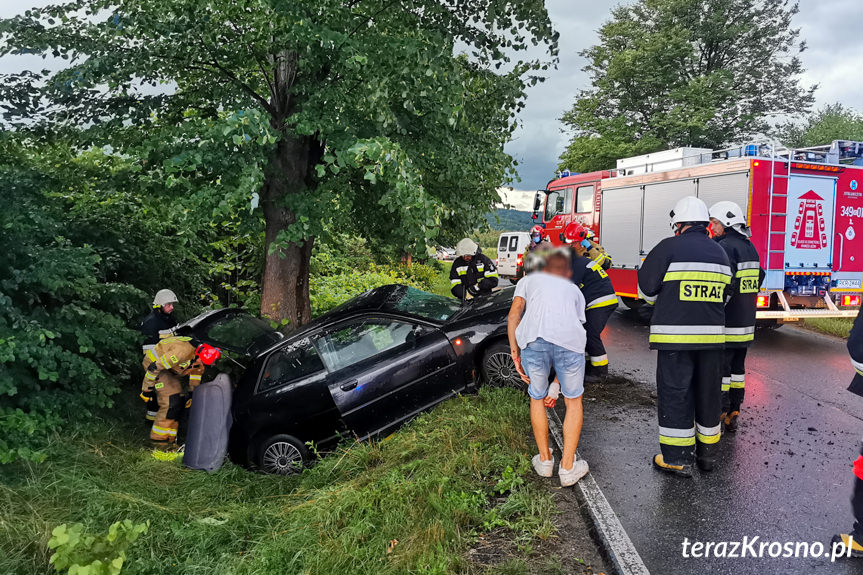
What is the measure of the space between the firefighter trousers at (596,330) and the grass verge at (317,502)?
96cm

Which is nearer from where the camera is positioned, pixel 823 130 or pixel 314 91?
pixel 314 91

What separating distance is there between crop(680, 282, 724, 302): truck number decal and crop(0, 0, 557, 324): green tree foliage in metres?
2.40

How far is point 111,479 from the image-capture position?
4.82 metres

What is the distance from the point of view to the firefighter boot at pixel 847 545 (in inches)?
112

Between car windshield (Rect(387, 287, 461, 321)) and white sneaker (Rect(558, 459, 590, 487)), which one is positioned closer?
white sneaker (Rect(558, 459, 590, 487))

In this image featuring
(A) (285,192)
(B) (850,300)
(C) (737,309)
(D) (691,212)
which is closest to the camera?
(D) (691,212)

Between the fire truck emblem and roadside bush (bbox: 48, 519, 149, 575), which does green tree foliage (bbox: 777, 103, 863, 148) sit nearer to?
the fire truck emblem

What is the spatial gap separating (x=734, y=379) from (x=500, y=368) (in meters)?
2.10

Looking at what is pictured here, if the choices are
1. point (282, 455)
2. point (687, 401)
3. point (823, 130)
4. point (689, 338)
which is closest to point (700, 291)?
point (689, 338)

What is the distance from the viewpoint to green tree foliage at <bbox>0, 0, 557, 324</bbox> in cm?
555

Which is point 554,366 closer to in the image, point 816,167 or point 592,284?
point 592,284

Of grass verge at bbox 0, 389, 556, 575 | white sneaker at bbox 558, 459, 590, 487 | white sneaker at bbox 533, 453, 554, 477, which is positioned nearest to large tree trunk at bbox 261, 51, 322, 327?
grass verge at bbox 0, 389, 556, 575

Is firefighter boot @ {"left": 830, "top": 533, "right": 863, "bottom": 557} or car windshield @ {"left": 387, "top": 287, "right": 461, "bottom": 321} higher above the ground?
car windshield @ {"left": 387, "top": 287, "right": 461, "bottom": 321}

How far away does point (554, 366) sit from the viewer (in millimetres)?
3713
